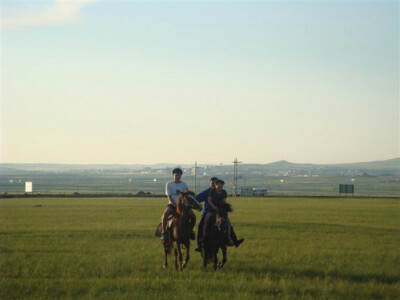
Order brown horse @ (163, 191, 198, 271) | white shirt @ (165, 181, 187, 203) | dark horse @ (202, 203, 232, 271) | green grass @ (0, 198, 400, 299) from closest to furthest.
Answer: green grass @ (0, 198, 400, 299)
brown horse @ (163, 191, 198, 271)
dark horse @ (202, 203, 232, 271)
white shirt @ (165, 181, 187, 203)

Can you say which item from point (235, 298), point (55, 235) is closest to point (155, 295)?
point (235, 298)

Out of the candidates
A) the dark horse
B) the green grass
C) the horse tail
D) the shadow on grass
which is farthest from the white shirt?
the shadow on grass

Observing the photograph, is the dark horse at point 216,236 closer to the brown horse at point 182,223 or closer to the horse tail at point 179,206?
the brown horse at point 182,223

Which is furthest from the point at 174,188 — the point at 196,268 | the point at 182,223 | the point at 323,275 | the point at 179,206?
the point at 323,275

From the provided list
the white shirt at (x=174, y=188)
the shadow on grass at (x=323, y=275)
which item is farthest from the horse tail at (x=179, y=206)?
the shadow on grass at (x=323, y=275)

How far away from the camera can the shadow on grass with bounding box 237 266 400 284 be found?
15953 millimetres

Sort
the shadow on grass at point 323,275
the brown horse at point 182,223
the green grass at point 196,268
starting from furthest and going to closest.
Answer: the brown horse at point 182,223
the shadow on grass at point 323,275
the green grass at point 196,268

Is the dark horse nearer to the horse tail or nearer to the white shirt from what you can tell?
the horse tail

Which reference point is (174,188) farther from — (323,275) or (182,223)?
(323,275)

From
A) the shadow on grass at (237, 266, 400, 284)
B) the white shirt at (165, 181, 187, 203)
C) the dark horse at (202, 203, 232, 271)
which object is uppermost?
the white shirt at (165, 181, 187, 203)

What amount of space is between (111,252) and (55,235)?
7986 mm

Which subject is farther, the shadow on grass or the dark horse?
the dark horse

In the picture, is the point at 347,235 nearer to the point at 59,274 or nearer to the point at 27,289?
the point at 59,274

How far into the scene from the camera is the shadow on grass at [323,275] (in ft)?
52.3
